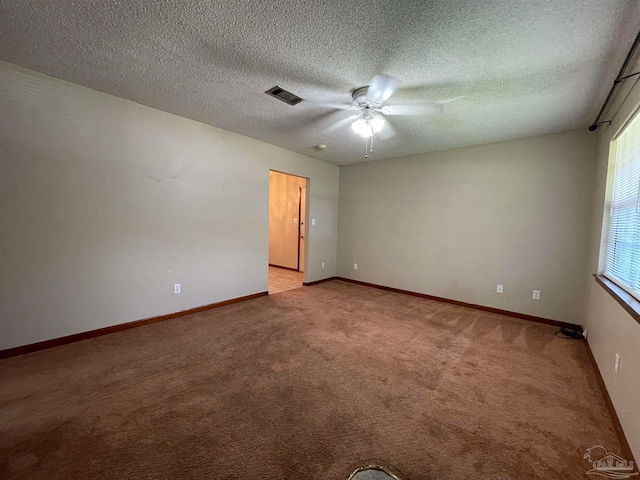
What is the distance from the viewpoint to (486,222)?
392cm

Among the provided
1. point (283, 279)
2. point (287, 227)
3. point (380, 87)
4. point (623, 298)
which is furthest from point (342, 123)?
point (287, 227)

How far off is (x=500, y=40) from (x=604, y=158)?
2126 mm

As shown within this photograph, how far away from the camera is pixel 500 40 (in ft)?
5.59

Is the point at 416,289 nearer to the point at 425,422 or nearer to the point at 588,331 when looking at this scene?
the point at 588,331

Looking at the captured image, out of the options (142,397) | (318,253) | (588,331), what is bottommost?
(142,397)

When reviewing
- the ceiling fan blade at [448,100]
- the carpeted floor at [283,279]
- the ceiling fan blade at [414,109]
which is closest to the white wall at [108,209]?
the carpeted floor at [283,279]

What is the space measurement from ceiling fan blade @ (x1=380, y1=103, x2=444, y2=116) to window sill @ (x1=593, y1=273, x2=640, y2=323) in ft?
6.96

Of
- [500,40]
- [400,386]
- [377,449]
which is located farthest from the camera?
[400,386]

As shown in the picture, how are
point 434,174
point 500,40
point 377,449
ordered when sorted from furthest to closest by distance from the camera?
point 434,174 → point 500,40 → point 377,449

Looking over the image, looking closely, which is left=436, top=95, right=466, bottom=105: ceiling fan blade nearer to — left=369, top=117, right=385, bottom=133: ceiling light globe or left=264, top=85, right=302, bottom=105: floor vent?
left=369, top=117, right=385, bottom=133: ceiling light globe

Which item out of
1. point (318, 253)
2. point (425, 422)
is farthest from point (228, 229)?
point (425, 422)

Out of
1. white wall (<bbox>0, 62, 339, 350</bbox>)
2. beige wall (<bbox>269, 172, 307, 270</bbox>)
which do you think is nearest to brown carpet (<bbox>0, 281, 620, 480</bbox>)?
white wall (<bbox>0, 62, 339, 350</bbox>)

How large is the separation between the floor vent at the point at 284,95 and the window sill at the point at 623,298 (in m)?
2.93

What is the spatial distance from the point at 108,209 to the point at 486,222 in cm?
482
